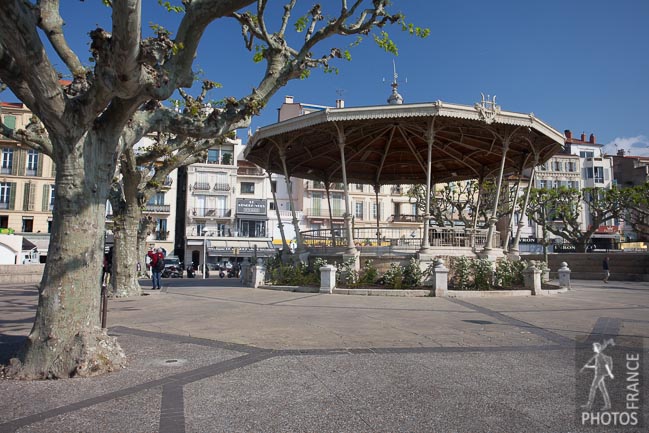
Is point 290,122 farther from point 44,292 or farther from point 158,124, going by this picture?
point 44,292

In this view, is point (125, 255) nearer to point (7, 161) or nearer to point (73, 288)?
point (73, 288)

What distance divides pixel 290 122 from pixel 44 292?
12.7m

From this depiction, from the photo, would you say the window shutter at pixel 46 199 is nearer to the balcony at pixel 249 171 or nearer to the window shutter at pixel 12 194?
the window shutter at pixel 12 194

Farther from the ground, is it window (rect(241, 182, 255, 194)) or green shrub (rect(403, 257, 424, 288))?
window (rect(241, 182, 255, 194))

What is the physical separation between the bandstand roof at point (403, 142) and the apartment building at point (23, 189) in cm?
A: 3810

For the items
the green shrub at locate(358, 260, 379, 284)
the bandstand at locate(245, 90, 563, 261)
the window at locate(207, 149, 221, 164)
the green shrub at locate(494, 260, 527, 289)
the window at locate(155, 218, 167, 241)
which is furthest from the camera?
the window at locate(207, 149, 221, 164)

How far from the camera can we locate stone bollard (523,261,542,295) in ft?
50.7

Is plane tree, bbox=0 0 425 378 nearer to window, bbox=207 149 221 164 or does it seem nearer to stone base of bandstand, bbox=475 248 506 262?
stone base of bandstand, bbox=475 248 506 262

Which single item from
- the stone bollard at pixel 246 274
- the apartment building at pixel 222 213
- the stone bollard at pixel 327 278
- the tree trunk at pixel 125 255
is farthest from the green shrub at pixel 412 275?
the apartment building at pixel 222 213

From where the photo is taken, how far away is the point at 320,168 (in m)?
24.2

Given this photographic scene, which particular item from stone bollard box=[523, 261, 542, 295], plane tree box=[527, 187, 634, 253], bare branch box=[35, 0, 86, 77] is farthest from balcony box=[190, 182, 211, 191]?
bare branch box=[35, 0, 86, 77]

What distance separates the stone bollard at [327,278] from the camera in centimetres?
1534

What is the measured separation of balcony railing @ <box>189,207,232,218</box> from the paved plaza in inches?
1808

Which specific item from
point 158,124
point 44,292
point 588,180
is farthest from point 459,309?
point 588,180
